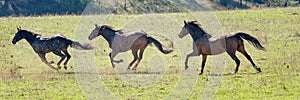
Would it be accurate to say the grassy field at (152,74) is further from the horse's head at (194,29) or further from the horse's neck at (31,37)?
the horse's head at (194,29)

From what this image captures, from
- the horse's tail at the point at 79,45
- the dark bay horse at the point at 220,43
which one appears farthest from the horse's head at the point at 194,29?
the horse's tail at the point at 79,45

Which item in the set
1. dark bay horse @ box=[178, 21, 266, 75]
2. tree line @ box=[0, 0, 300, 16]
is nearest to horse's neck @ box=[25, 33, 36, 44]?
dark bay horse @ box=[178, 21, 266, 75]

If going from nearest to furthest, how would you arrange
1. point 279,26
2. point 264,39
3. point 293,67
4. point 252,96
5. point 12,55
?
point 252,96 → point 293,67 → point 12,55 → point 264,39 → point 279,26

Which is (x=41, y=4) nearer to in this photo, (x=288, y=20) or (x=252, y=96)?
(x=288, y=20)

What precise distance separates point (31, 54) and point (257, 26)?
1309 centimetres

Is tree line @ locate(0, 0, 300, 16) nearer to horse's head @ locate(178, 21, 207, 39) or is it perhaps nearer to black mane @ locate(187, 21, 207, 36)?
horse's head @ locate(178, 21, 207, 39)

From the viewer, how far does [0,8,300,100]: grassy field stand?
1744 centimetres

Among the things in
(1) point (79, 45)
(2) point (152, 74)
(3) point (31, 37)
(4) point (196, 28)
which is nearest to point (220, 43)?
(4) point (196, 28)

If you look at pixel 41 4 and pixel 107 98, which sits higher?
pixel 41 4

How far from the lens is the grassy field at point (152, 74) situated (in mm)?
17438

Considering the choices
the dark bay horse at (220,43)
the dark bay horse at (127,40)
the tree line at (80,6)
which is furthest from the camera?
the tree line at (80,6)

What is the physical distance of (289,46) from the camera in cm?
2866

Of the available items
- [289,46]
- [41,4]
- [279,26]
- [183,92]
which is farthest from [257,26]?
[41,4]

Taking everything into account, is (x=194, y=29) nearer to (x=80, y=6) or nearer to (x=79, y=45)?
(x=79, y=45)
